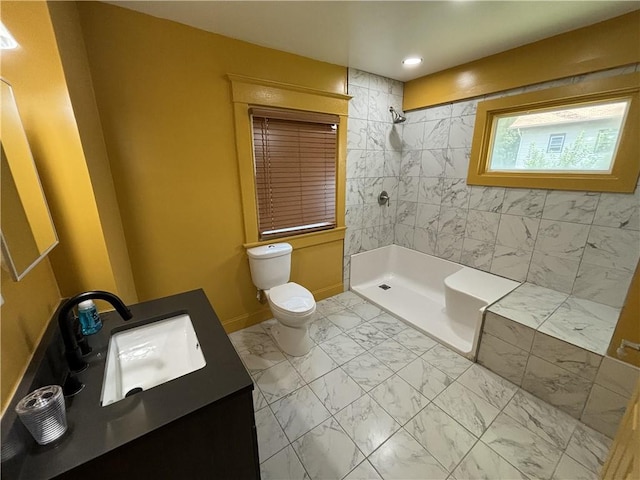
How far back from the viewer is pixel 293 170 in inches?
86.3

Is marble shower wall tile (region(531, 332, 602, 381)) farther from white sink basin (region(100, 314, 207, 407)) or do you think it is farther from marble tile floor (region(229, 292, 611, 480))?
white sink basin (region(100, 314, 207, 407))

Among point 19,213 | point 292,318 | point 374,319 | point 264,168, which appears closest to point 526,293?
point 374,319

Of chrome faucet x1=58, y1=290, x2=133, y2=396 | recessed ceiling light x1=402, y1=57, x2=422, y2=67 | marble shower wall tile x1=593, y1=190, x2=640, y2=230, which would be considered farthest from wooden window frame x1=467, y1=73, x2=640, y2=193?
chrome faucet x1=58, y1=290, x2=133, y2=396

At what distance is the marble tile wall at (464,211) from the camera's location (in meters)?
1.73

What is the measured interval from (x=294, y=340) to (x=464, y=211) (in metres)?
1.97

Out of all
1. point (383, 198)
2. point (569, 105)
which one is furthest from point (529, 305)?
point (383, 198)

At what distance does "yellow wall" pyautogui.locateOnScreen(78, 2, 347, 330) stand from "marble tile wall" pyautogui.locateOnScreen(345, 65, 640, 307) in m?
0.83

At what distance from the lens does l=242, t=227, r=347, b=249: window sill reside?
2.22 meters

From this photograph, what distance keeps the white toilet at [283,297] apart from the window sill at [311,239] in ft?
0.25

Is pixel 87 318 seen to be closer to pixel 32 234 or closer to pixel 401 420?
pixel 32 234

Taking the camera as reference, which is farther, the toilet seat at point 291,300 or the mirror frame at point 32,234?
the toilet seat at point 291,300

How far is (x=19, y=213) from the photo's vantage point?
2.60 feet

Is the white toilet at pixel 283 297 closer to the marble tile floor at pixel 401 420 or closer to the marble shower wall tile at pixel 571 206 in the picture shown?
the marble tile floor at pixel 401 420

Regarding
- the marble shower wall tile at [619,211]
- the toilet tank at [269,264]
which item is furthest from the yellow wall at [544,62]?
the toilet tank at [269,264]
